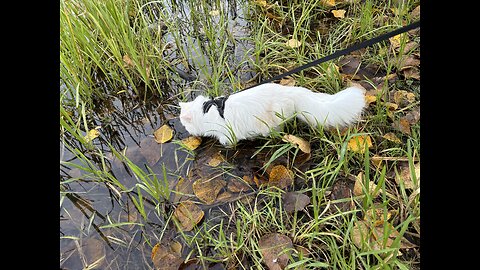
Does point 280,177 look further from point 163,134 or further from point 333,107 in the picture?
point 163,134

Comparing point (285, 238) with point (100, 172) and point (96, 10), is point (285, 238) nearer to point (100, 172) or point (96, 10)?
point (100, 172)

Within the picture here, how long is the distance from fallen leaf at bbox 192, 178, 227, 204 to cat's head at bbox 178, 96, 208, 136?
0.30 metres

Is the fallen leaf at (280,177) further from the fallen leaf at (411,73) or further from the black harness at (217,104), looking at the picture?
the fallen leaf at (411,73)

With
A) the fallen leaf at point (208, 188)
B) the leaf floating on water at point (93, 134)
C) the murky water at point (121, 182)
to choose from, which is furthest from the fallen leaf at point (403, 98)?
the leaf floating on water at point (93, 134)

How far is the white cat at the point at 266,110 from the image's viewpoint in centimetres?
154

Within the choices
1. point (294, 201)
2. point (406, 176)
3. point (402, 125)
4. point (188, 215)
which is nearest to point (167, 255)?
point (188, 215)

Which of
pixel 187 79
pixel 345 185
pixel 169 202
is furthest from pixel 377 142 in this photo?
pixel 187 79

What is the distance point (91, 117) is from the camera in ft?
6.50

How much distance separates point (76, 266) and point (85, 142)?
0.62 metres

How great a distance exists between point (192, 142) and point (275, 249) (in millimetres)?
777

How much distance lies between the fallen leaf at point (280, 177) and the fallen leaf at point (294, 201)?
0.21 ft

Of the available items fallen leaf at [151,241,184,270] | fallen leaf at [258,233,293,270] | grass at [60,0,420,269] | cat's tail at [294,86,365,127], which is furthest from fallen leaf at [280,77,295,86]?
fallen leaf at [151,241,184,270]

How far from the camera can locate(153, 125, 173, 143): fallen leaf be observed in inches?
73.0

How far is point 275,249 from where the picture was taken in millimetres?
1306
